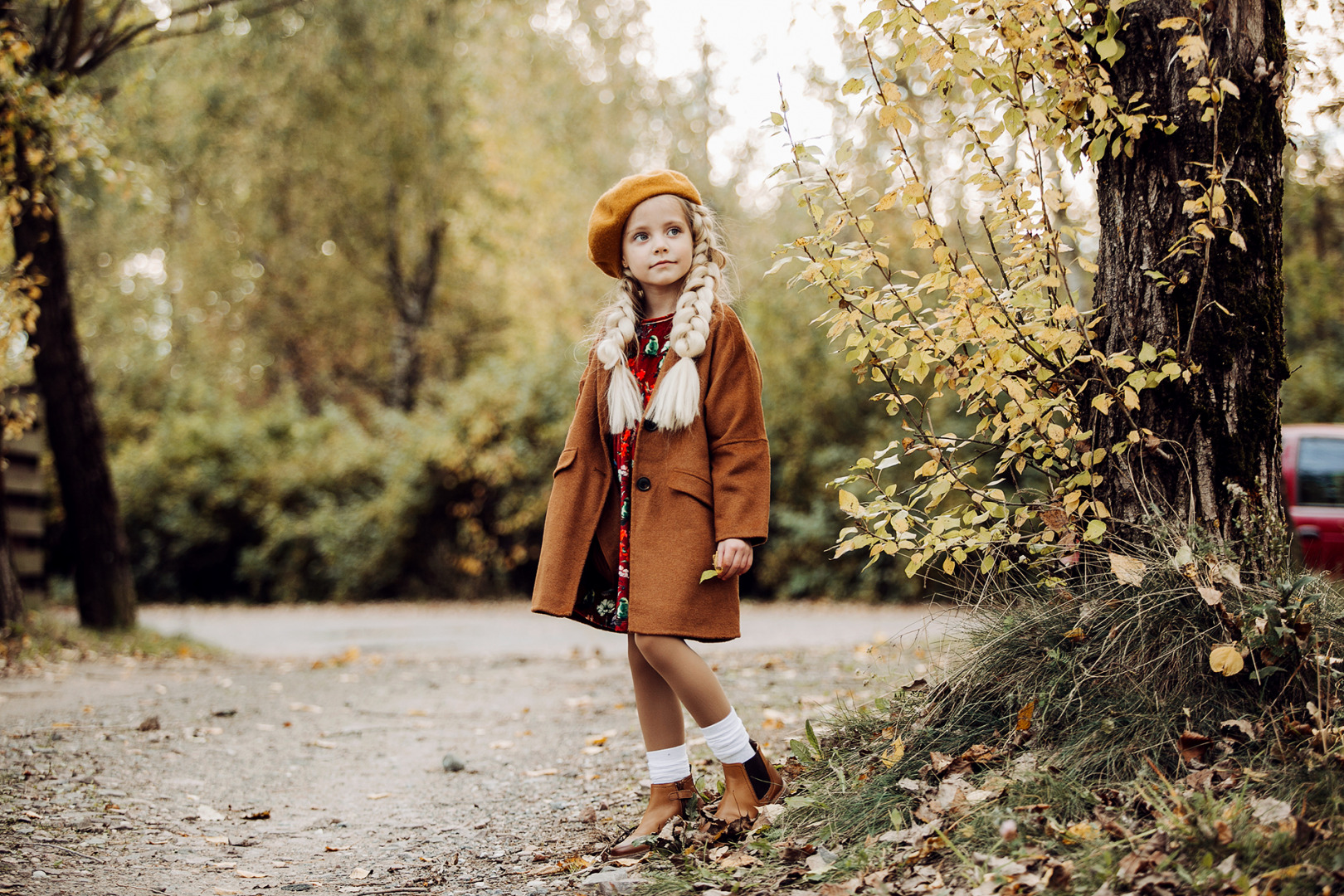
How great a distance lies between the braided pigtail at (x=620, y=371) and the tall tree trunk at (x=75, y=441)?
6.97 meters

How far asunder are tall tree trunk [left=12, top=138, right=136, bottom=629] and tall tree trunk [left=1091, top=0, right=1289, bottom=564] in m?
8.13

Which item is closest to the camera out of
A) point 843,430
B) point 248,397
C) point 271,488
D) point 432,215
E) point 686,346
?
point 686,346

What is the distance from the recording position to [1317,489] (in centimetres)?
790

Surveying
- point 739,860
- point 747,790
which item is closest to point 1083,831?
point 739,860

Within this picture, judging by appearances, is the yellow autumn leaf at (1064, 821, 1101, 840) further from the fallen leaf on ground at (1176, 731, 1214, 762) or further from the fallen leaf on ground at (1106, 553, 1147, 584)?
the fallen leaf on ground at (1106, 553, 1147, 584)

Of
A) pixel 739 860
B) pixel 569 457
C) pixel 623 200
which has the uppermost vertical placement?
pixel 623 200

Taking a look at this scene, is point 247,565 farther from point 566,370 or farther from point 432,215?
point 432,215

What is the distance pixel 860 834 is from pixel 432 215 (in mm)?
18844

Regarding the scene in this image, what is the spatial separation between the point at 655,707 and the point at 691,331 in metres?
1.14

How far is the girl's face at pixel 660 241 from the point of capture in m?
3.20

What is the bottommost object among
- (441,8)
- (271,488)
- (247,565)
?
(247,565)

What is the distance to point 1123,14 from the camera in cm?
309

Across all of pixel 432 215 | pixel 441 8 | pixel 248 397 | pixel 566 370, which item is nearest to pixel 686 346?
pixel 566 370

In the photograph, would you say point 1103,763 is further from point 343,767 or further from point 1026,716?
point 343,767
